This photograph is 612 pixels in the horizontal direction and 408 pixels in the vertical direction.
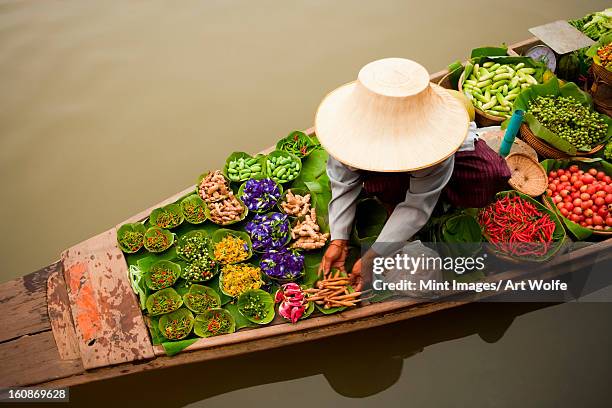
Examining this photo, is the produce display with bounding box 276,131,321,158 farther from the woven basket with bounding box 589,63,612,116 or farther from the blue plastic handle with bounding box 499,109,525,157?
the woven basket with bounding box 589,63,612,116

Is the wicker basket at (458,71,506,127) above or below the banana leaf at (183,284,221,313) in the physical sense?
above

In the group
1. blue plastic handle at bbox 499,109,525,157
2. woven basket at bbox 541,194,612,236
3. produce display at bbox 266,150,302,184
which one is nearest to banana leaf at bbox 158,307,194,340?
produce display at bbox 266,150,302,184

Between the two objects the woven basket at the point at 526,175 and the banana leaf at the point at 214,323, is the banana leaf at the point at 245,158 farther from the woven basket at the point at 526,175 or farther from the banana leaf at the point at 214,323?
the woven basket at the point at 526,175

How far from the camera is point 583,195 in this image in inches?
115

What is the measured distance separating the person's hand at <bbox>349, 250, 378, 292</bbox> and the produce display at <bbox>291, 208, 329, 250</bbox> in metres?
0.27

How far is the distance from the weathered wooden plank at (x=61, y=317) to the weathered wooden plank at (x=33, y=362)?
32 mm

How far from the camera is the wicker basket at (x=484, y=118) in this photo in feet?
10.9

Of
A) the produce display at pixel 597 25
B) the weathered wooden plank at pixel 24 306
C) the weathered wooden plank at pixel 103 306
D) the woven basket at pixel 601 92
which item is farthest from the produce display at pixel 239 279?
the produce display at pixel 597 25

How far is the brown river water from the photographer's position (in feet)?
9.78

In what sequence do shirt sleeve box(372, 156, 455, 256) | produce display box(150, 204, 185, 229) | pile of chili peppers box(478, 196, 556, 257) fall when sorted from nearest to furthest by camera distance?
shirt sleeve box(372, 156, 455, 256) → pile of chili peppers box(478, 196, 556, 257) → produce display box(150, 204, 185, 229)

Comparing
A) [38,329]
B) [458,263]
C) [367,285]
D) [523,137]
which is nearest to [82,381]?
[38,329]

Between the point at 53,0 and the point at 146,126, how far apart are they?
79.8 inches

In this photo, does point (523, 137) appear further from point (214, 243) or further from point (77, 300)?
point (77, 300)

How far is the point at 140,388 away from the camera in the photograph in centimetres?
299
